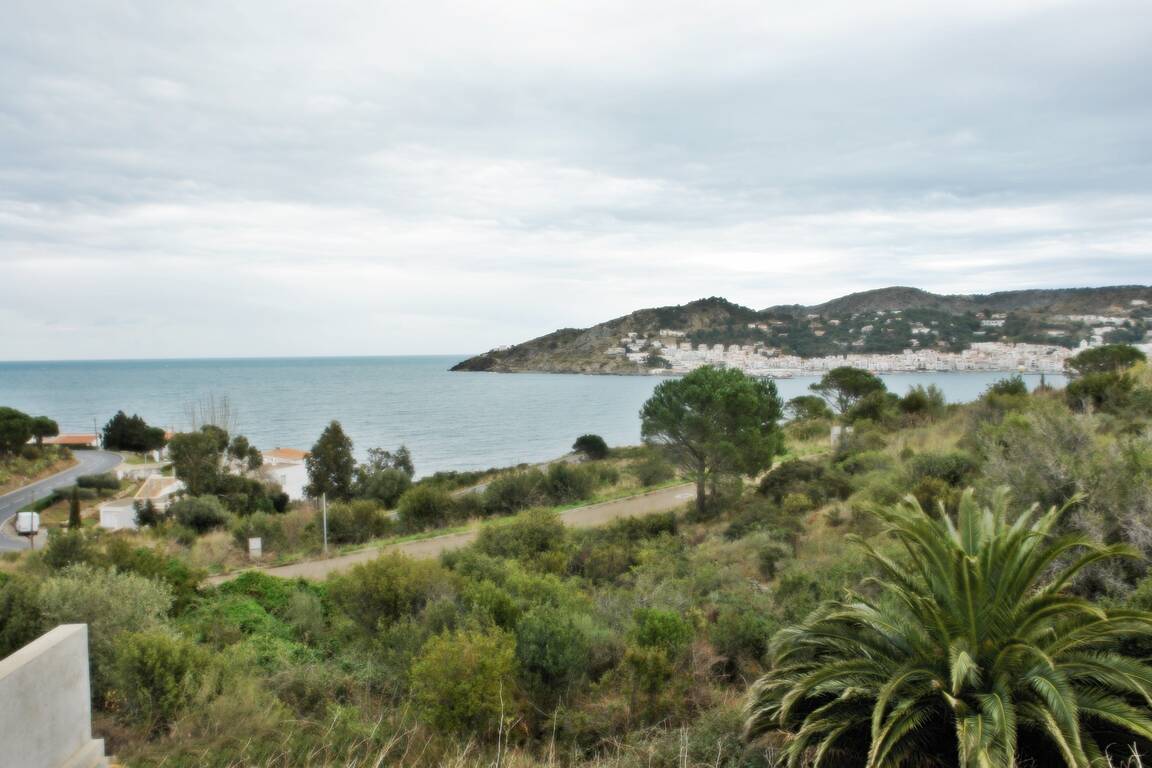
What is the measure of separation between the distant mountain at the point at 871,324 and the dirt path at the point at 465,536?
63952 mm

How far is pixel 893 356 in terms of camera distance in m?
93.2

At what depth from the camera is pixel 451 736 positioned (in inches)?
218

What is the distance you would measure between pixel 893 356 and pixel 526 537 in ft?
293

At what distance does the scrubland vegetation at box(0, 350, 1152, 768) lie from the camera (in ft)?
14.3

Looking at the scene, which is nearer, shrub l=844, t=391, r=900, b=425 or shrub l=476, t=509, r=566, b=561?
shrub l=476, t=509, r=566, b=561

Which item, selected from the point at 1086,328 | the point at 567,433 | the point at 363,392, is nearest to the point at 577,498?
the point at 567,433

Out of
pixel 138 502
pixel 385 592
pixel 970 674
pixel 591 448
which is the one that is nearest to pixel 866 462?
pixel 385 592

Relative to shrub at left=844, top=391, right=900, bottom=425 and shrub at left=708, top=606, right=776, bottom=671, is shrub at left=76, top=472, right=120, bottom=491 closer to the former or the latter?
shrub at left=844, top=391, right=900, bottom=425

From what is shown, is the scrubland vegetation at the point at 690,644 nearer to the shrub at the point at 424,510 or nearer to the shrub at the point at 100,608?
the shrub at the point at 100,608

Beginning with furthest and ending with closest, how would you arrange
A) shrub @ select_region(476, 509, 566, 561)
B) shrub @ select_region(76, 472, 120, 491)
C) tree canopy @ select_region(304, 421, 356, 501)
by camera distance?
1. shrub @ select_region(76, 472, 120, 491)
2. tree canopy @ select_region(304, 421, 356, 501)
3. shrub @ select_region(476, 509, 566, 561)

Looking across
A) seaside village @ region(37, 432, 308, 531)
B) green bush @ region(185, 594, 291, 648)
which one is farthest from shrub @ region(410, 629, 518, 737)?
seaside village @ region(37, 432, 308, 531)

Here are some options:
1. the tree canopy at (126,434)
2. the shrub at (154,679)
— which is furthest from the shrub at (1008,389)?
the tree canopy at (126,434)

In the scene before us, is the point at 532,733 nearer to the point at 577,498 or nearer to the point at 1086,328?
the point at 577,498

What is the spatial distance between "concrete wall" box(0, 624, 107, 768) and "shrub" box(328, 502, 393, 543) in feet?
52.8
